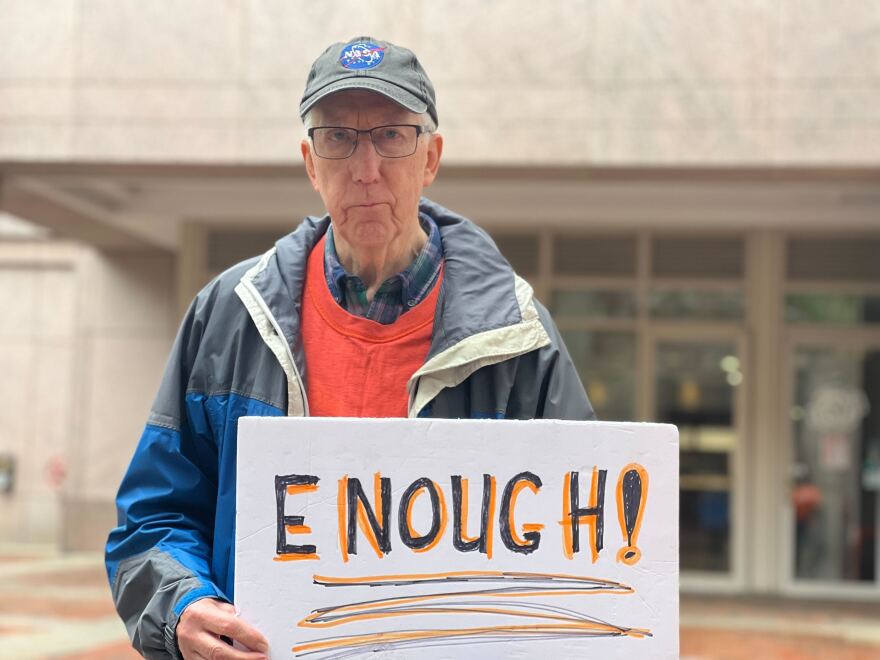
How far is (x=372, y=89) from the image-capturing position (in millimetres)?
2166

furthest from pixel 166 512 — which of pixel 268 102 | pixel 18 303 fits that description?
pixel 18 303

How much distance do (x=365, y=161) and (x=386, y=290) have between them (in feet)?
0.85

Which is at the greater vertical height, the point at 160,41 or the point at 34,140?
the point at 160,41

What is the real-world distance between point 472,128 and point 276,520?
8.39m

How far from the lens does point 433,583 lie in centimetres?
204

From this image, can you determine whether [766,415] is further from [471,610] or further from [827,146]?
[471,610]

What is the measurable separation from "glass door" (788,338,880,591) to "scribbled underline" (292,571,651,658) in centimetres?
1122

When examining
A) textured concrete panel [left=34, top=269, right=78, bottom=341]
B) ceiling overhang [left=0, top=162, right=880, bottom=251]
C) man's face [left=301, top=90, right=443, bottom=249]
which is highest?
ceiling overhang [left=0, top=162, right=880, bottom=251]

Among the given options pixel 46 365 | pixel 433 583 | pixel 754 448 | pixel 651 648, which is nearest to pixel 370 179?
pixel 433 583

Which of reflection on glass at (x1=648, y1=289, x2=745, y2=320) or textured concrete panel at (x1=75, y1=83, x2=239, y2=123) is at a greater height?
textured concrete panel at (x1=75, y1=83, x2=239, y2=123)

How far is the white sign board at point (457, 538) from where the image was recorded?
201 cm

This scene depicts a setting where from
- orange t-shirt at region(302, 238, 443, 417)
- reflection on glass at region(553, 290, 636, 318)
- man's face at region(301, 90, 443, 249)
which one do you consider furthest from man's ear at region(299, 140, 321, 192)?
reflection on glass at region(553, 290, 636, 318)

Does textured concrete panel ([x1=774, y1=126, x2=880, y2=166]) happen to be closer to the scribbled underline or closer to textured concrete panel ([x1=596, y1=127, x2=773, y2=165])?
textured concrete panel ([x1=596, y1=127, x2=773, y2=165])

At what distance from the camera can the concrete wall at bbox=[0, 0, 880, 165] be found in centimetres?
990
